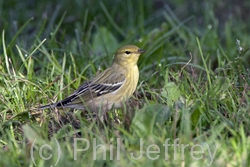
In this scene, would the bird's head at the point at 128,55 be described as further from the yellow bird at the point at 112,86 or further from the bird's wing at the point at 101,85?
the bird's wing at the point at 101,85

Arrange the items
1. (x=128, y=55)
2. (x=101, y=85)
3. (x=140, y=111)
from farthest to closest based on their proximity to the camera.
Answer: (x=128, y=55) → (x=101, y=85) → (x=140, y=111)

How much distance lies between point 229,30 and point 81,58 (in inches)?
68.3

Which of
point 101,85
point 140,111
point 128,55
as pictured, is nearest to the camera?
point 140,111

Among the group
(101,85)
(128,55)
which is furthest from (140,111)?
(128,55)

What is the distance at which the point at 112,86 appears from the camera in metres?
5.06

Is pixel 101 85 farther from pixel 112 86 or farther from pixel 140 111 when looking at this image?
pixel 140 111

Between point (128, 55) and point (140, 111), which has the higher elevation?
point (128, 55)

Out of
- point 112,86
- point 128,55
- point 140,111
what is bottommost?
point 112,86

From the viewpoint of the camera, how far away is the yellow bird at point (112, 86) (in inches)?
186

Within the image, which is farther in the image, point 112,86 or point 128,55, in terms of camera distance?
point 128,55

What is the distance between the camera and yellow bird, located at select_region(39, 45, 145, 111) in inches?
186

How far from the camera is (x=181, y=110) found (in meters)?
4.07

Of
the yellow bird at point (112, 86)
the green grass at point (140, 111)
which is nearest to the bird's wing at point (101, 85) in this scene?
the yellow bird at point (112, 86)

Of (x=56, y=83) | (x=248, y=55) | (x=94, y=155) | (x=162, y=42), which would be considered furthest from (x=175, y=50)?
(x=94, y=155)
